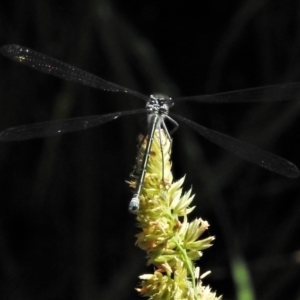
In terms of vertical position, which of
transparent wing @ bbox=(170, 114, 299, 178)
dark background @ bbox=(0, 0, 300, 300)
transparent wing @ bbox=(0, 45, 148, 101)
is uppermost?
dark background @ bbox=(0, 0, 300, 300)

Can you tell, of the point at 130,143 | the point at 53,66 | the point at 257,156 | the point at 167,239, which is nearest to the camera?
the point at 167,239

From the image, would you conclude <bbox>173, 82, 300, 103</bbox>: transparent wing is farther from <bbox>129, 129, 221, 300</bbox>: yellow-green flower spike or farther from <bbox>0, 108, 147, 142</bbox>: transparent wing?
<bbox>129, 129, 221, 300</bbox>: yellow-green flower spike

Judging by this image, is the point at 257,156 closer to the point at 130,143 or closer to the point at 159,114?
the point at 159,114

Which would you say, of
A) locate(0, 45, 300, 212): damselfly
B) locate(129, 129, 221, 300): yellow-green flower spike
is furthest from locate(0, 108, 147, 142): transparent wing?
locate(129, 129, 221, 300): yellow-green flower spike

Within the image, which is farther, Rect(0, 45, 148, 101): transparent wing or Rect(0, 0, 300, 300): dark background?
Rect(0, 0, 300, 300): dark background

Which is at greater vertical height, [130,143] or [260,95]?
[130,143]

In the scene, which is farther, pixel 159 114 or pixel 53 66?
pixel 53 66

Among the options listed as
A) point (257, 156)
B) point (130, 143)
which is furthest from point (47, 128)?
point (130, 143)
